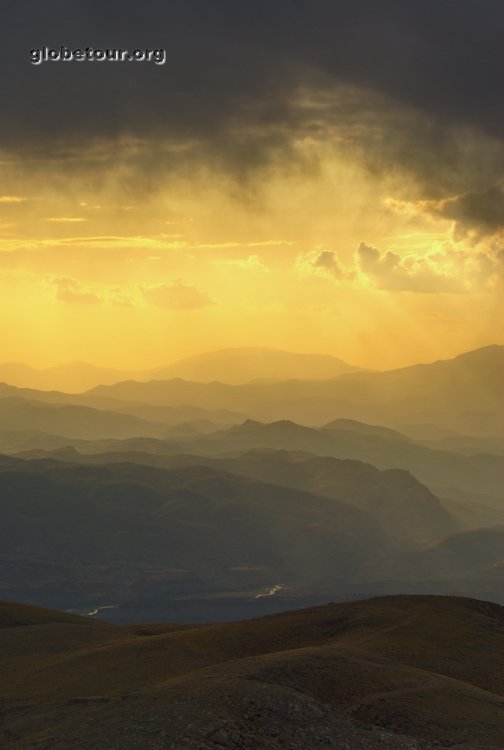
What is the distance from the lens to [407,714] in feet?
226

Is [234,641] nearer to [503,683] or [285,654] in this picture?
[285,654]

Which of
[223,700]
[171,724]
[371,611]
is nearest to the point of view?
[171,724]

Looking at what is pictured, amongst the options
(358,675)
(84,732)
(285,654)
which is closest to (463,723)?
(358,675)

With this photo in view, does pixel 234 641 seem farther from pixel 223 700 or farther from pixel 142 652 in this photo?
pixel 223 700

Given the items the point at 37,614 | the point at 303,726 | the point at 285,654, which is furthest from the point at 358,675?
the point at 37,614

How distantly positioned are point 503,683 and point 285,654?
21.7m

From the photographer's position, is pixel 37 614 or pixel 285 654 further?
pixel 37 614

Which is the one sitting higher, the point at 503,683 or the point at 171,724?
the point at 171,724

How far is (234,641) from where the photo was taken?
325 feet

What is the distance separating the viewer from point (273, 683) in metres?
71.2

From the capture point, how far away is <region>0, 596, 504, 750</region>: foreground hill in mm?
61844

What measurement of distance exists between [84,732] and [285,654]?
75.7 ft

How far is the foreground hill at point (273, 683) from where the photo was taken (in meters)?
61.8

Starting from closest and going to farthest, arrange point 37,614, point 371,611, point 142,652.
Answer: point 142,652
point 371,611
point 37,614
